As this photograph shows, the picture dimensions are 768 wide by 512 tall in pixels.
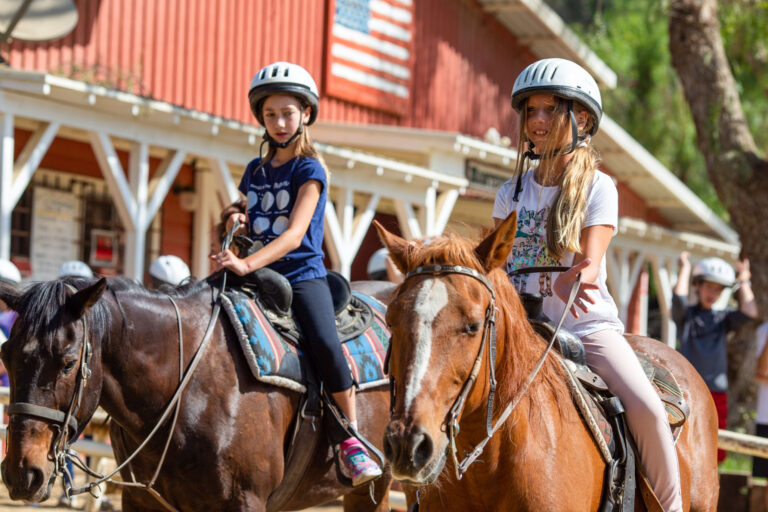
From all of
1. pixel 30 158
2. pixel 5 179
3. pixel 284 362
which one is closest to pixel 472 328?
pixel 284 362

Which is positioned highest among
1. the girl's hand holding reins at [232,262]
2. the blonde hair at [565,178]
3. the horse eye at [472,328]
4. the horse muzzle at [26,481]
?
the blonde hair at [565,178]

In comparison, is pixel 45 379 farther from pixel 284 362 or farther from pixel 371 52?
pixel 371 52

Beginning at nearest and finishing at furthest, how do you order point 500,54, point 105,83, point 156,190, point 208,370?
point 208,370
point 156,190
point 105,83
point 500,54

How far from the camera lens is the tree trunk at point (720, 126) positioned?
12.8m

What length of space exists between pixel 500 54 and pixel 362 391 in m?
16.0

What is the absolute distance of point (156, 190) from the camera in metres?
11.4

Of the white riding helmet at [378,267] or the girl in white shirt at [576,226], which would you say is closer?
the girl in white shirt at [576,226]

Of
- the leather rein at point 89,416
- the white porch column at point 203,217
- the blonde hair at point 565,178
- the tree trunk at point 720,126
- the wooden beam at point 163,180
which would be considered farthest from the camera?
the white porch column at point 203,217

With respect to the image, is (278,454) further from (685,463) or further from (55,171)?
(55,171)

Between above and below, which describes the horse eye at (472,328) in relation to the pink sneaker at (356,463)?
above

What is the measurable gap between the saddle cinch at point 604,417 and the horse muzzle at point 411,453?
1022 millimetres

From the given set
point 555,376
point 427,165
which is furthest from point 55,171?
point 555,376

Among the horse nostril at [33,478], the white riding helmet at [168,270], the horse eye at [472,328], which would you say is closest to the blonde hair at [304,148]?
the horse nostril at [33,478]

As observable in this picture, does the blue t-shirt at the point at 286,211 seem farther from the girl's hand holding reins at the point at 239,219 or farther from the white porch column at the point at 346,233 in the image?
the white porch column at the point at 346,233
